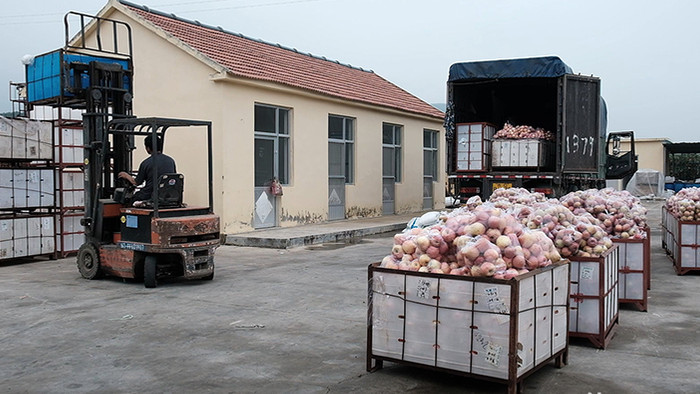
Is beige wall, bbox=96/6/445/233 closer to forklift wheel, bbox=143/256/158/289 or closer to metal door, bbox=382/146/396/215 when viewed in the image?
metal door, bbox=382/146/396/215

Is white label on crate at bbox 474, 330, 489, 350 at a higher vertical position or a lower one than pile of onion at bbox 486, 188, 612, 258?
lower

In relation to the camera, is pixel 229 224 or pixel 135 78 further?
pixel 135 78

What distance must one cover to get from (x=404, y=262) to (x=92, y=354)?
316 cm

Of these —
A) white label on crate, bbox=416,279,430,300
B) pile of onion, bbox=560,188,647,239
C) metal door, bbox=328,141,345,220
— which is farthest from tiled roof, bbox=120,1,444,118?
white label on crate, bbox=416,279,430,300

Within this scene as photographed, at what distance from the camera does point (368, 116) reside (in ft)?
67.3

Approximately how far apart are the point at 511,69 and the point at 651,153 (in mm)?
34587

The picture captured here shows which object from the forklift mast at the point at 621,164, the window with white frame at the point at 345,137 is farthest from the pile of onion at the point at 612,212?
the forklift mast at the point at 621,164

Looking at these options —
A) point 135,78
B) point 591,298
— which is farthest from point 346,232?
point 591,298

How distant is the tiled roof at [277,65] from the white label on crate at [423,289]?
10.6 meters

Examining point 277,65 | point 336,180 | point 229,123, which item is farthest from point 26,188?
point 336,180

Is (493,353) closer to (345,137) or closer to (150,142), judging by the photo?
(150,142)

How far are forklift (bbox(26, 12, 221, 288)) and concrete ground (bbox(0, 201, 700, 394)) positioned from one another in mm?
357

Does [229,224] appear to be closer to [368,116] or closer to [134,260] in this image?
[134,260]

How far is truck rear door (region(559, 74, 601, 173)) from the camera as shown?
14234 mm
